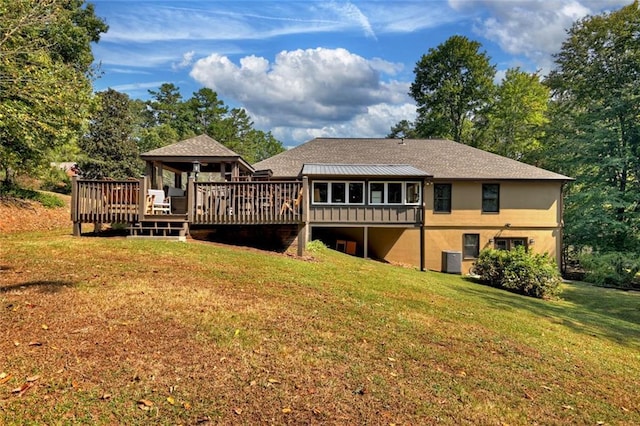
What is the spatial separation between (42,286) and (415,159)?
18.5m

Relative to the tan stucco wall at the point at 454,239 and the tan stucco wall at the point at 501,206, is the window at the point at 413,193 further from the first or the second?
the tan stucco wall at the point at 454,239

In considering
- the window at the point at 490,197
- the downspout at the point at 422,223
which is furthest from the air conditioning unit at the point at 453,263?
the window at the point at 490,197

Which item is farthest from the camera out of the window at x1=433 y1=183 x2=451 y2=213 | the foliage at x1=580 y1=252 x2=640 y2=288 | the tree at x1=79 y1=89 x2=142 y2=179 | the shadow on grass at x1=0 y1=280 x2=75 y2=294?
the tree at x1=79 y1=89 x2=142 y2=179

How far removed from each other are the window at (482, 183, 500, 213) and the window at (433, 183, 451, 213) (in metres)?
1.85

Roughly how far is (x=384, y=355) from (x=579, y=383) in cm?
254

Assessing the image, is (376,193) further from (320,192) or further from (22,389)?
(22,389)

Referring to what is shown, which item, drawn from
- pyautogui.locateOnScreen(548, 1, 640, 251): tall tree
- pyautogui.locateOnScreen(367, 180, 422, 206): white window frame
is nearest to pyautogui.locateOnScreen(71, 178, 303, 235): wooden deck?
pyautogui.locateOnScreen(367, 180, 422, 206): white window frame

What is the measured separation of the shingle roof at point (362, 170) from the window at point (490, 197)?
3822 mm

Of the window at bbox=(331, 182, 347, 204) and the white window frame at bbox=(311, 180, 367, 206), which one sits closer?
the white window frame at bbox=(311, 180, 367, 206)

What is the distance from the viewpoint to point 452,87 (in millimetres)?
33406

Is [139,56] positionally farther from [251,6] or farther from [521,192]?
[521,192]

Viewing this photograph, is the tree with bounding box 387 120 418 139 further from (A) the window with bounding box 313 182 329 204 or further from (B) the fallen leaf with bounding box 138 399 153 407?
(B) the fallen leaf with bounding box 138 399 153 407

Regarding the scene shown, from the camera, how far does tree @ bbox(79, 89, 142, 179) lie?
81.9 feet

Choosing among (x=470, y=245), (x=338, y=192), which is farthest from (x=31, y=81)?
(x=470, y=245)
